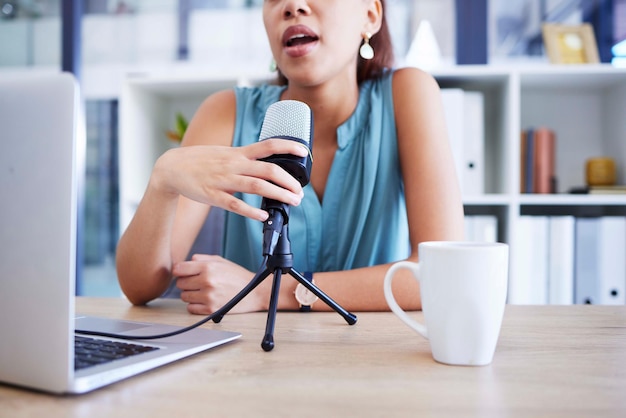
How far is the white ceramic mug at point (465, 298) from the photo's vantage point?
56cm

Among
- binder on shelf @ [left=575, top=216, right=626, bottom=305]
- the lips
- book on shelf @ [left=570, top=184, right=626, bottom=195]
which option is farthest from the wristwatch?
book on shelf @ [left=570, top=184, right=626, bottom=195]

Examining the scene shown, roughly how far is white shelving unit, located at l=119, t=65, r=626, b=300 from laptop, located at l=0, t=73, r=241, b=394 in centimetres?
180

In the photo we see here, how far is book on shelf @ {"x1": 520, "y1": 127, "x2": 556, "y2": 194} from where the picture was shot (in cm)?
218

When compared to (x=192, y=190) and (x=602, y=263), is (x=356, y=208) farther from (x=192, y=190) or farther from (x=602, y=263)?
(x=602, y=263)

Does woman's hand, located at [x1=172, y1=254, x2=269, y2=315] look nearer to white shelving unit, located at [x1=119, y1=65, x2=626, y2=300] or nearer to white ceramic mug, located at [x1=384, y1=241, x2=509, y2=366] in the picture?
white ceramic mug, located at [x1=384, y1=241, x2=509, y2=366]

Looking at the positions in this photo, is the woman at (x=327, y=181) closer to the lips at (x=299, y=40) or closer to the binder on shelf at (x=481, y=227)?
the lips at (x=299, y=40)

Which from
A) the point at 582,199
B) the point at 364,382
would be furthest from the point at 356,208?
the point at 582,199

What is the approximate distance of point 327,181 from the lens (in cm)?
137

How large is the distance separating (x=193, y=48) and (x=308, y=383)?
3.10 meters

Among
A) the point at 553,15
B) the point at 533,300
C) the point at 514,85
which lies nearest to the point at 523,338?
the point at 533,300

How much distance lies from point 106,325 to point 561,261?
176cm

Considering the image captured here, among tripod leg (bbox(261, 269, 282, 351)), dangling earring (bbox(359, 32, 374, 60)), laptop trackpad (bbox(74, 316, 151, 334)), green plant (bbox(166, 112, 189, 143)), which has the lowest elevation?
laptop trackpad (bbox(74, 316, 151, 334))

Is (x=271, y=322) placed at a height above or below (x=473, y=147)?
below

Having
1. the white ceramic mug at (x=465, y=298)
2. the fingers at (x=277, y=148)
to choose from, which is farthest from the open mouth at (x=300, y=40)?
the white ceramic mug at (x=465, y=298)
